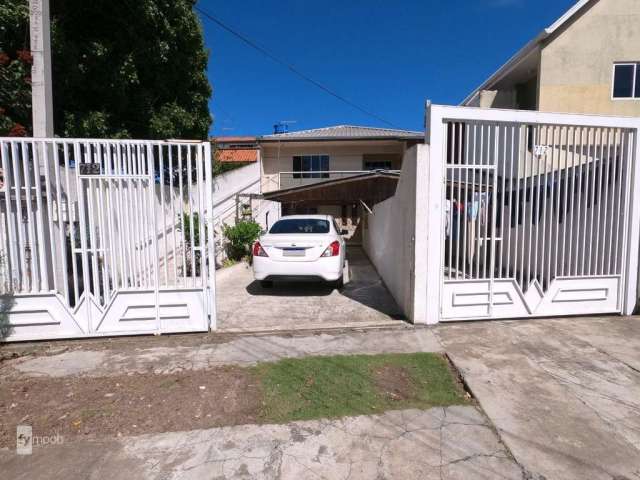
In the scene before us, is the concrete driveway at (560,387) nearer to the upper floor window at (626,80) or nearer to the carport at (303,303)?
the carport at (303,303)

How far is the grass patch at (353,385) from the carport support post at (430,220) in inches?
40.7

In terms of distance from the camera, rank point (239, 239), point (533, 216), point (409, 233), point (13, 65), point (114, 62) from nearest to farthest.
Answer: point (409, 233)
point (533, 216)
point (13, 65)
point (114, 62)
point (239, 239)

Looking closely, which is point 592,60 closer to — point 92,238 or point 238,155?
point 92,238

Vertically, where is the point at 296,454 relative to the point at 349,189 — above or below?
below

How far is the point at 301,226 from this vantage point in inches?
306

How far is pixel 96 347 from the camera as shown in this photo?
444cm

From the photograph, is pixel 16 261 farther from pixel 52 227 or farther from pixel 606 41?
pixel 606 41

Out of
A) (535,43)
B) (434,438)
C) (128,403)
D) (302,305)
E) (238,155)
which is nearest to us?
(434,438)

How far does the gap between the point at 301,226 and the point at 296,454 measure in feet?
18.2

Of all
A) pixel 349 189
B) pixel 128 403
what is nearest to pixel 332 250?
pixel 128 403

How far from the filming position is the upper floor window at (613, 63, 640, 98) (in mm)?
12961

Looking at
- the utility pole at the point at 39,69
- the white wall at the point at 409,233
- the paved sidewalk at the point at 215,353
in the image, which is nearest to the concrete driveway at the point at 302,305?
the white wall at the point at 409,233

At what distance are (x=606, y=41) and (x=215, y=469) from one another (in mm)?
17368

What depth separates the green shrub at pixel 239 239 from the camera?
36.0 feet
